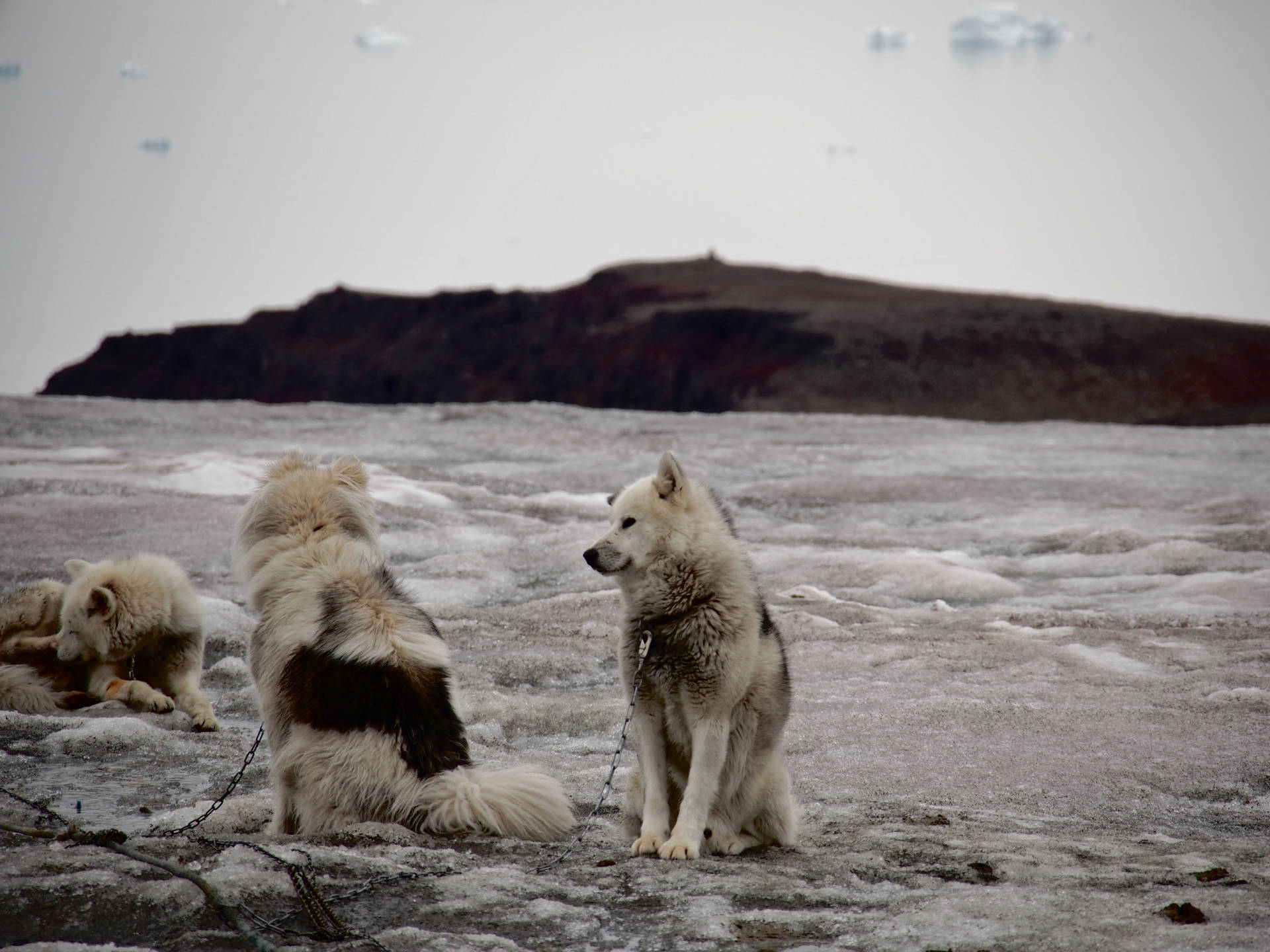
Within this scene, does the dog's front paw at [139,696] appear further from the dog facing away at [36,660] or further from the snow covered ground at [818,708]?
the dog facing away at [36,660]

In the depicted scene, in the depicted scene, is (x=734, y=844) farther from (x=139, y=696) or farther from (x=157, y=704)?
(x=139, y=696)

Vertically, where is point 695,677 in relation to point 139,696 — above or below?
above

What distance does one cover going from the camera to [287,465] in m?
5.87

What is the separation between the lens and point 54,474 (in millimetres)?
16406

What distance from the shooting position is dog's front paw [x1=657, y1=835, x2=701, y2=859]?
4512 mm

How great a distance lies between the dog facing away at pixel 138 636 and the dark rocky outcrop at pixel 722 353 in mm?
30159

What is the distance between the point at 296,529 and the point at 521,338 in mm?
45929

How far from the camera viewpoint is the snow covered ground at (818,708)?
143 inches

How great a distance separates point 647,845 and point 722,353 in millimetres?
39116

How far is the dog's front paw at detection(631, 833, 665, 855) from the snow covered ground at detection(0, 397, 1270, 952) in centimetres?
21

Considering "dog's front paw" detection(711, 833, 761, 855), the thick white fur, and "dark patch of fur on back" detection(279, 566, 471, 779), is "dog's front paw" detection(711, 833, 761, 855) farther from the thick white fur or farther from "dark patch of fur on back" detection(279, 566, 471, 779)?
the thick white fur

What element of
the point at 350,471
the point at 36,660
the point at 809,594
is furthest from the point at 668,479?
the point at 809,594

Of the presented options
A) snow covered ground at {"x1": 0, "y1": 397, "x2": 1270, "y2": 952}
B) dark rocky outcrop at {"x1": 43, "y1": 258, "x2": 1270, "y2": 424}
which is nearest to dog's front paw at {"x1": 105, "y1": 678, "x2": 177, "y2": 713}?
snow covered ground at {"x1": 0, "y1": 397, "x2": 1270, "y2": 952}

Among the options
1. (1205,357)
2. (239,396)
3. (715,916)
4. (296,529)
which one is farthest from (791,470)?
(239,396)
